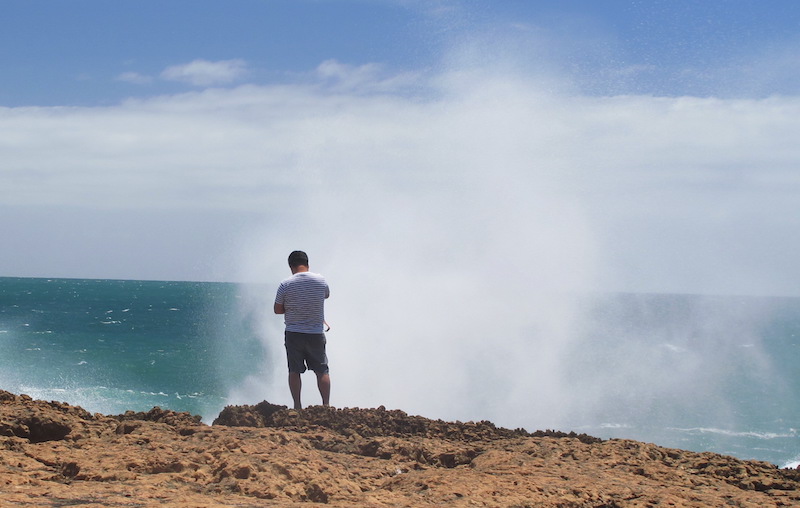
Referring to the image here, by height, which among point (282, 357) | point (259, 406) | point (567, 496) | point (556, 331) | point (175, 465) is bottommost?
point (567, 496)

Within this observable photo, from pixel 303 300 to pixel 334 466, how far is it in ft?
8.33

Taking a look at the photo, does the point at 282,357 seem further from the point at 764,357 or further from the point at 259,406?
the point at 764,357

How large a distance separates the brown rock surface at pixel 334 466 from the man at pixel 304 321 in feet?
3.94

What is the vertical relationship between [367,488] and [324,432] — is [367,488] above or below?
A: below

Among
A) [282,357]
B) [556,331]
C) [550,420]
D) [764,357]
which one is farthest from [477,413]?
[764,357]

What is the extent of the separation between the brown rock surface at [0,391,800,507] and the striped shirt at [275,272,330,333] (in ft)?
4.21

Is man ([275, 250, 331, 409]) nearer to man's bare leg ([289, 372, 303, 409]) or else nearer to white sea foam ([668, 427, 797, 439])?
man's bare leg ([289, 372, 303, 409])

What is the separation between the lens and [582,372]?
40.3m

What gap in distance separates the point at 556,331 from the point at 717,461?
3988 cm

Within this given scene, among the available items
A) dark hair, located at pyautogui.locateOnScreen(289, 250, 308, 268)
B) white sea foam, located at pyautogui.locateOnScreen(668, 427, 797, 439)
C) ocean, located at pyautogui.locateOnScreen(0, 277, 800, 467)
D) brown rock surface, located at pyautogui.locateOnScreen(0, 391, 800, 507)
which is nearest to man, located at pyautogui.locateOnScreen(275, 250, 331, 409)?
dark hair, located at pyautogui.locateOnScreen(289, 250, 308, 268)

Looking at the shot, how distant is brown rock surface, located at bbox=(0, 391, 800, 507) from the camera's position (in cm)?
377

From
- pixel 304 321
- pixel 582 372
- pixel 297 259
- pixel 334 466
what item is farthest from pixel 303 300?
pixel 582 372

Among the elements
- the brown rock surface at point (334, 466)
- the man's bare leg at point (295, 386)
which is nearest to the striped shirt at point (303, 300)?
the man's bare leg at point (295, 386)

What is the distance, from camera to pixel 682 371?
45.1 metres
